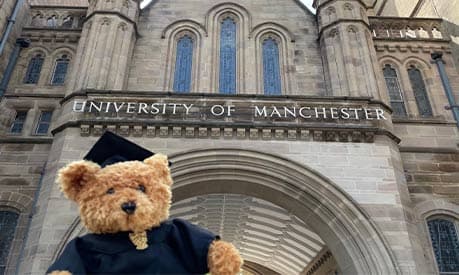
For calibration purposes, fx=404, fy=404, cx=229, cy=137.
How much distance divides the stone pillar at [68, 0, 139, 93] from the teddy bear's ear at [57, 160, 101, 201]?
777cm

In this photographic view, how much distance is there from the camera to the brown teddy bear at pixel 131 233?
258 cm

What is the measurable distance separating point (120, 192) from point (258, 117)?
6.88 metres

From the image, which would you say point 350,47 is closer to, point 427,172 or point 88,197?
point 427,172

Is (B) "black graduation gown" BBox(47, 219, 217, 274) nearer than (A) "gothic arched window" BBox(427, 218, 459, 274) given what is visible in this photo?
Yes

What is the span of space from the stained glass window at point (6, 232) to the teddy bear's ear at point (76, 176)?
7231 mm

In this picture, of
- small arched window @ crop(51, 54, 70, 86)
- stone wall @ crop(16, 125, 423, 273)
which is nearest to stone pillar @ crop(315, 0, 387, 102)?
stone wall @ crop(16, 125, 423, 273)

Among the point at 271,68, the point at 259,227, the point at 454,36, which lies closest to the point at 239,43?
the point at 271,68

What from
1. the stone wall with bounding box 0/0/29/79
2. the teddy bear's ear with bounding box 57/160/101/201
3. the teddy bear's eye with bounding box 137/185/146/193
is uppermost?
the stone wall with bounding box 0/0/29/79

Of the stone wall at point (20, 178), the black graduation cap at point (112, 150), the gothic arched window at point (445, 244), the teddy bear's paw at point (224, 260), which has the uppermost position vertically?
the stone wall at point (20, 178)

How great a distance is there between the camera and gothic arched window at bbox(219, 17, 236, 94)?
1204cm

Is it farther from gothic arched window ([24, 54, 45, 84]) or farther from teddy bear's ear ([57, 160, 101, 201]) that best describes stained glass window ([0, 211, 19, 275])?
teddy bear's ear ([57, 160, 101, 201])

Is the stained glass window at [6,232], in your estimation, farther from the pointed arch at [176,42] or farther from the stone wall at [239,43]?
the pointed arch at [176,42]

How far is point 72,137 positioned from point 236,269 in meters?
7.28

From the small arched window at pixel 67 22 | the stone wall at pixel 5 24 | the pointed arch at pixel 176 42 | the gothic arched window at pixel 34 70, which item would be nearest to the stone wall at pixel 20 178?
the gothic arched window at pixel 34 70
